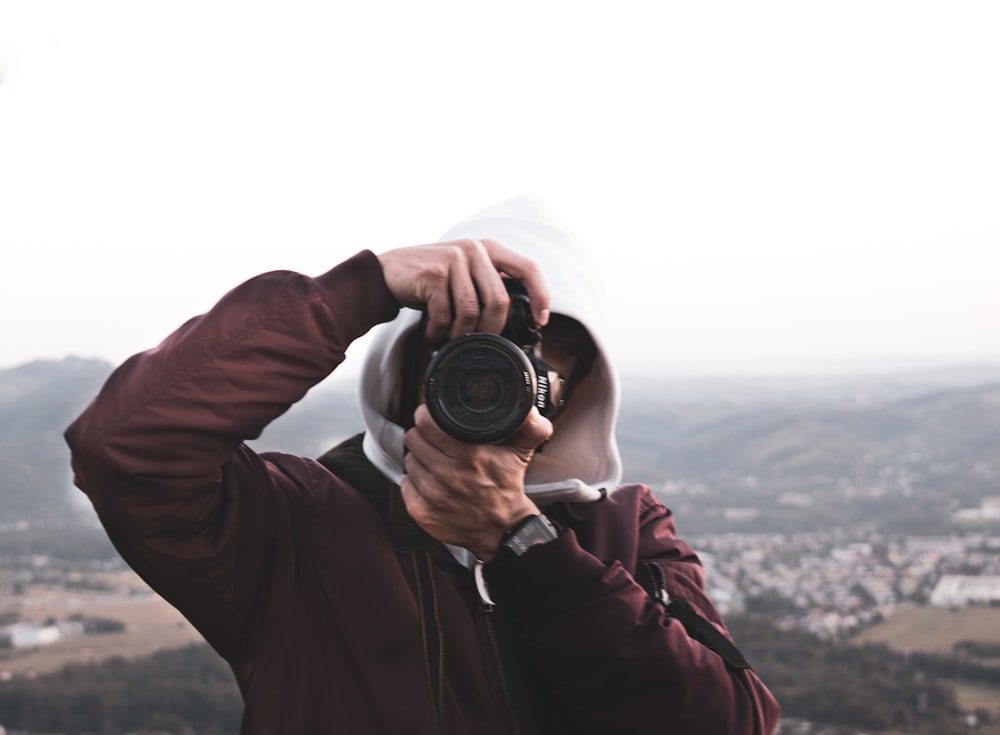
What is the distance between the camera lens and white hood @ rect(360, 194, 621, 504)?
2338mm

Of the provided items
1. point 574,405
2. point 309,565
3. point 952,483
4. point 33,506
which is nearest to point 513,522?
point 309,565

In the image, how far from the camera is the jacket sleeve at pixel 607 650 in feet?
6.15

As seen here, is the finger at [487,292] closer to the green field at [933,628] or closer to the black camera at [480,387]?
the black camera at [480,387]

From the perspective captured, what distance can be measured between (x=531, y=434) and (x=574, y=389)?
2.56ft

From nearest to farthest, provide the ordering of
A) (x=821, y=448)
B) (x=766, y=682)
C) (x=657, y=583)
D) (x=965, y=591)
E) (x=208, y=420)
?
(x=208, y=420)
(x=657, y=583)
(x=766, y=682)
(x=965, y=591)
(x=821, y=448)

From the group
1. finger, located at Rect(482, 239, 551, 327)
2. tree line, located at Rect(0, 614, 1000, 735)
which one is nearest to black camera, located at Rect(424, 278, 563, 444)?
finger, located at Rect(482, 239, 551, 327)

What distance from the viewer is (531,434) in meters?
1.92

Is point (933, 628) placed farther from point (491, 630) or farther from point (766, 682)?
point (491, 630)

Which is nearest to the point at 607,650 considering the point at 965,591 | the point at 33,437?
the point at 33,437

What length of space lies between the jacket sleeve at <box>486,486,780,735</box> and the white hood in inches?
13.0

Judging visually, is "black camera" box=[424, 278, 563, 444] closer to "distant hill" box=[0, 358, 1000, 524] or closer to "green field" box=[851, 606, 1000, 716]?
"green field" box=[851, 606, 1000, 716]

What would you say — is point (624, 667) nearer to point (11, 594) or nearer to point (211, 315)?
point (211, 315)

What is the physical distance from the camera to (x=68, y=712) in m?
14.7

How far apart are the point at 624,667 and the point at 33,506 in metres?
29.6
